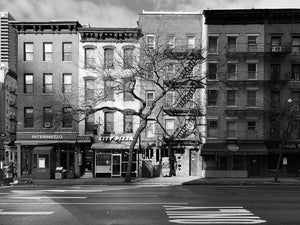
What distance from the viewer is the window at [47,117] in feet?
110

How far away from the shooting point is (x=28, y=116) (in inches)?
1335

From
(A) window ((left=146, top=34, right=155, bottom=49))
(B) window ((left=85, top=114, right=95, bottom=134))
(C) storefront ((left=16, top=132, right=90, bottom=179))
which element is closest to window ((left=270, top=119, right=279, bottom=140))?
(A) window ((left=146, top=34, right=155, bottom=49))

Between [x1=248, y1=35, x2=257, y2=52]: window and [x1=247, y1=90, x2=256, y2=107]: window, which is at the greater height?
[x1=248, y1=35, x2=257, y2=52]: window

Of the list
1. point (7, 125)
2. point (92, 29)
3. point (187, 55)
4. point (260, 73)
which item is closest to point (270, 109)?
point (260, 73)

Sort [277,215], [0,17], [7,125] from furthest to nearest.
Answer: [0,17], [7,125], [277,215]

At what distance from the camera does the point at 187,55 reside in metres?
29.9

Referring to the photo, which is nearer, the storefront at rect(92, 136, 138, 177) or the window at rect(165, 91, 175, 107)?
the storefront at rect(92, 136, 138, 177)

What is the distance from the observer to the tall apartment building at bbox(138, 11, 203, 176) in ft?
110

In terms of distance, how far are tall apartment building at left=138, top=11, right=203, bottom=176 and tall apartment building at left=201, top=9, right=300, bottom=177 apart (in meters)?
1.25

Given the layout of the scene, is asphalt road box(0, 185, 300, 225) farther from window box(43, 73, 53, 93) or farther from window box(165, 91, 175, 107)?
window box(43, 73, 53, 93)

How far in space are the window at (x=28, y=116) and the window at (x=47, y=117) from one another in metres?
1.23

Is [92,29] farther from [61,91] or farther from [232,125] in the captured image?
[232,125]

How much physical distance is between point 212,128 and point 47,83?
15.7 m

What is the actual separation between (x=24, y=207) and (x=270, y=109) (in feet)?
83.5
